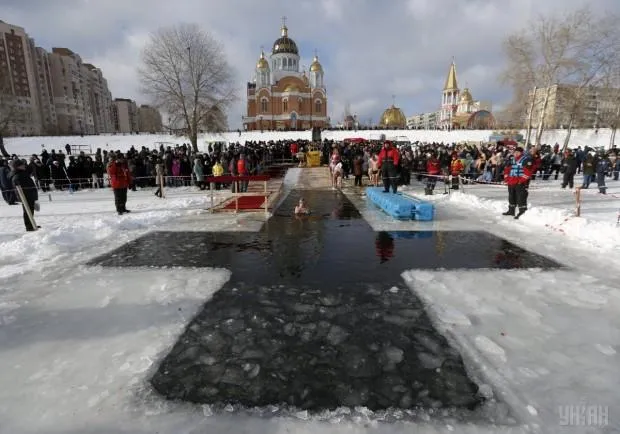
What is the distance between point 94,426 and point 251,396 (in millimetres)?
1180

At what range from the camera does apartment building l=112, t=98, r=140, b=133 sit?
158 m

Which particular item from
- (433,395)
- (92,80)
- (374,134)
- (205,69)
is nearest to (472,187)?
(433,395)

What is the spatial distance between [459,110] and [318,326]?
106 metres

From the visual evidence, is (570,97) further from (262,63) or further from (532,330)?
(262,63)

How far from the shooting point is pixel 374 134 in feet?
200

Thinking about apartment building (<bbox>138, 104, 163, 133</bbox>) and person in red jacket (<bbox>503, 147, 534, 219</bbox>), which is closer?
person in red jacket (<bbox>503, 147, 534, 219</bbox>)

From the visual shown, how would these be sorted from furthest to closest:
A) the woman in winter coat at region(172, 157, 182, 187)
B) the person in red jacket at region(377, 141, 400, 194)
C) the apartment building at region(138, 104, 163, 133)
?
the apartment building at region(138, 104, 163, 133), the woman in winter coat at region(172, 157, 182, 187), the person in red jacket at region(377, 141, 400, 194)

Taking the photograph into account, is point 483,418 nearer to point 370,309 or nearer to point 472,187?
point 370,309

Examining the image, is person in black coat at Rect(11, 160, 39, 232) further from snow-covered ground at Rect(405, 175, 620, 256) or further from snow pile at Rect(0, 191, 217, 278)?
snow-covered ground at Rect(405, 175, 620, 256)

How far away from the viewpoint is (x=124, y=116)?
166 metres

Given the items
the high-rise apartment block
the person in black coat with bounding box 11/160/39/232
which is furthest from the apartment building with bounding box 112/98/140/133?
the person in black coat with bounding box 11/160/39/232

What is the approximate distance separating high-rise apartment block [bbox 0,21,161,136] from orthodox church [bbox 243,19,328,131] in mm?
23352

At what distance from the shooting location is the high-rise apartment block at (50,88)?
288 feet

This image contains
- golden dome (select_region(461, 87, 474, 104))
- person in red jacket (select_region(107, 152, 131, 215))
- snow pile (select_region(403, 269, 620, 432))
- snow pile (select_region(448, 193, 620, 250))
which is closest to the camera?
snow pile (select_region(403, 269, 620, 432))
